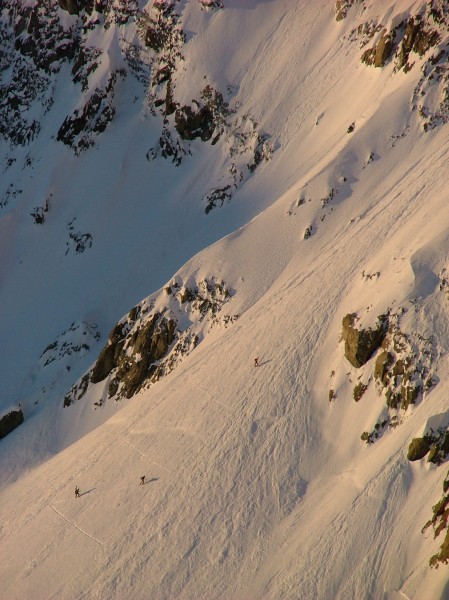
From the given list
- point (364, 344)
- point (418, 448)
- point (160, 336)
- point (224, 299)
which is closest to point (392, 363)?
point (364, 344)

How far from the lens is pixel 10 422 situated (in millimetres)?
44250

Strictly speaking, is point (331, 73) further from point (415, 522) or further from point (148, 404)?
point (415, 522)

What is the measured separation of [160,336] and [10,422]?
10.9 m

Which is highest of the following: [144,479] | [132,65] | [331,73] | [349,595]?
[132,65]

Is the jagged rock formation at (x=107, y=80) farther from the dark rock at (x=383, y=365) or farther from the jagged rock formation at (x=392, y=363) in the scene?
the dark rock at (x=383, y=365)

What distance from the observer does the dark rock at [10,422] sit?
44.1m

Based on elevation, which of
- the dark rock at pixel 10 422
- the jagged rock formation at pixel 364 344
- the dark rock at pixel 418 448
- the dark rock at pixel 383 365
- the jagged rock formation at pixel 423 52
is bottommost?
the dark rock at pixel 418 448

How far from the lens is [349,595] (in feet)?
86.6

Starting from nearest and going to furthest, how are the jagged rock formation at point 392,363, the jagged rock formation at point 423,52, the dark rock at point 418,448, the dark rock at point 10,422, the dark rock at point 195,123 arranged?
the dark rock at point 418,448
the jagged rock formation at point 392,363
the jagged rock formation at point 423,52
the dark rock at point 10,422
the dark rock at point 195,123

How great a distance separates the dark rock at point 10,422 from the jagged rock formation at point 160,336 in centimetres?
401

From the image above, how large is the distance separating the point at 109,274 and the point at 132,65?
1856cm

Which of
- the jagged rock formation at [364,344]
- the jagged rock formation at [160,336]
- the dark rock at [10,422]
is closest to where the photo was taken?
the jagged rock formation at [364,344]

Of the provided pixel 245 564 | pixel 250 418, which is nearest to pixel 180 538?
pixel 245 564

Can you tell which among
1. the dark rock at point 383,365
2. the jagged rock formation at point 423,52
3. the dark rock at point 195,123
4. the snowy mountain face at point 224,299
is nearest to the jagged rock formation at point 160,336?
the snowy mountain face at point 224,299
